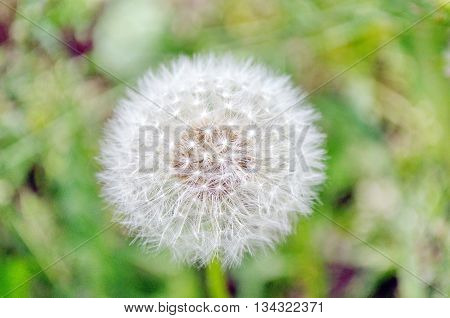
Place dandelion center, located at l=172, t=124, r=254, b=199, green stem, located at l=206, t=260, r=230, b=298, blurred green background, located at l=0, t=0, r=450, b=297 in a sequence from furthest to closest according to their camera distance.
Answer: blurred green background, located at l=0, t=0, r=450, b=297, green stem, located at l=206, t=260, r=230, b=298, dandelion center, located at l=172, t=124, r=254, b=199

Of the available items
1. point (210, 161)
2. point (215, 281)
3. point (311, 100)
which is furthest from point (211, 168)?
point (311, 100)

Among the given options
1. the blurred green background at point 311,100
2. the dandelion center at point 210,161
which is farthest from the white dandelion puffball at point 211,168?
the blurred green background at point 311,100

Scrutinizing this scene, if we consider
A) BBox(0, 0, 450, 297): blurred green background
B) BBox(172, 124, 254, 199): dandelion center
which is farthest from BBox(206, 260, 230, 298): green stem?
BBox(172, 124, 254, 199): dandelion center

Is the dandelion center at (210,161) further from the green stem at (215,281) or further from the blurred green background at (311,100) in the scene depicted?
the blurred green background at (311,100)

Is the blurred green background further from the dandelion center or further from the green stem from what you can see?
the dandelion center

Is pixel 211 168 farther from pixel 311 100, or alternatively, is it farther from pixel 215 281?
pixel 311 100

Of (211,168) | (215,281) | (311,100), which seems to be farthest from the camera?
(311,100)
